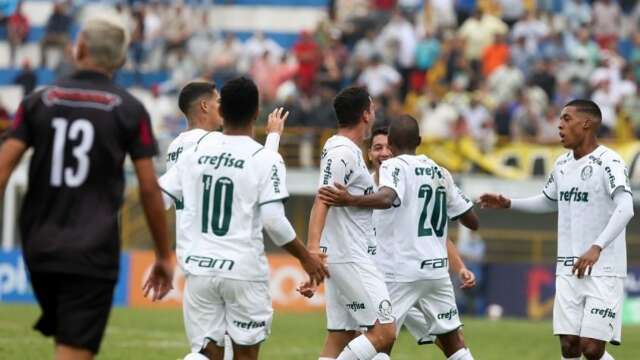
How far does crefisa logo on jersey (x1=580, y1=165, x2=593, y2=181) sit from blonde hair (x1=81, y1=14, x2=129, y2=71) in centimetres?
500

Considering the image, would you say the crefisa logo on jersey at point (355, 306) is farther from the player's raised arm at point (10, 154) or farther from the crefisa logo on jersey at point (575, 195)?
the player's raised arm at point (10, 154)

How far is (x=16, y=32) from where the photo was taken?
3544 centimetres

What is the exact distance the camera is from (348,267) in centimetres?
1136

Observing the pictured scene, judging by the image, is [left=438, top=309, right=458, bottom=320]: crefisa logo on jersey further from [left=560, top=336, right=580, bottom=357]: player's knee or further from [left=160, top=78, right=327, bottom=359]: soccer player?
[left=160, top=78, right=327, bottom=359]: soccer player

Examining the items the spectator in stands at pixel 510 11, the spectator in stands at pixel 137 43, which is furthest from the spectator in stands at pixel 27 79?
the spectator in stands at pixel 510 11

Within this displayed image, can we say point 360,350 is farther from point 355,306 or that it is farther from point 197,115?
point 197,115

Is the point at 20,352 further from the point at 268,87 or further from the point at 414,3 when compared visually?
the point at 414,3

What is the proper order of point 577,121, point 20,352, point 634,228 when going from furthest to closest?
point 634,228, point 20,352, point 577,121

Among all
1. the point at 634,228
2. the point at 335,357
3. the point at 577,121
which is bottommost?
the point at 634,228

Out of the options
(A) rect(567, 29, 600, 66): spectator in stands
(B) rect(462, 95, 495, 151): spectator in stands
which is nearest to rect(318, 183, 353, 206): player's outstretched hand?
(B) rect(462, 95, 495, 151): spectator in stands

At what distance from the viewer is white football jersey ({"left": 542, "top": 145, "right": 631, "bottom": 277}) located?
39.6 feet

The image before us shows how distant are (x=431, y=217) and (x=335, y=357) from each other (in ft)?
4.53

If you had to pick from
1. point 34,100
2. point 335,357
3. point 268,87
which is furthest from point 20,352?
point 268,87

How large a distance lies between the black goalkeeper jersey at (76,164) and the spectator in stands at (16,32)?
90.9 feet
